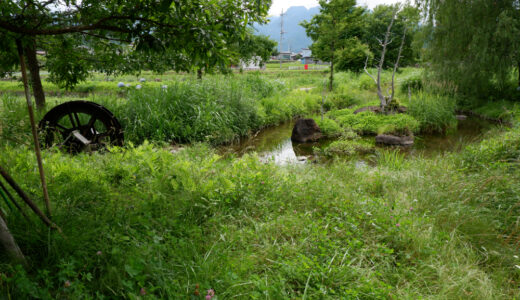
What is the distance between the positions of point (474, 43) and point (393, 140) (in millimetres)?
6403

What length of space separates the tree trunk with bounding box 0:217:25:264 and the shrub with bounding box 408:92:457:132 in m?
10.9

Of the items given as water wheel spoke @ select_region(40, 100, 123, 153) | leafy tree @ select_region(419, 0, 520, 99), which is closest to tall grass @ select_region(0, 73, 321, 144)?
water wheel spoke @ select_region(40, 100, 123, 153)

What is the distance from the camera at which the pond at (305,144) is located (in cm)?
750

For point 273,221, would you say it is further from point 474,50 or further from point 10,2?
point 474,50

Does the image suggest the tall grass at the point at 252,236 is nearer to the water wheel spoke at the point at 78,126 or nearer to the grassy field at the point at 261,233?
the grassy field at the point at 261,233

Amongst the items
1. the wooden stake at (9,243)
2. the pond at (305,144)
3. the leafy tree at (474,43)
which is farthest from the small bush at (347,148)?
the leafy tree at (474,43)

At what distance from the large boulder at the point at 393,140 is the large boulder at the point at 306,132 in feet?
5.66

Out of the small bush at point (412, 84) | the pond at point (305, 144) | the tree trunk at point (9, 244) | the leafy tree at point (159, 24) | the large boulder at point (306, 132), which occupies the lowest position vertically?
the pond at point (305, 144)

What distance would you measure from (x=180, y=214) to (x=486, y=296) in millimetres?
2510

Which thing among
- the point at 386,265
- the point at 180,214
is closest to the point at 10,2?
the point at 180,214

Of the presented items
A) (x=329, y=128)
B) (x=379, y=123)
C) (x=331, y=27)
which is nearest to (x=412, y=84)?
(x=331, y=27)

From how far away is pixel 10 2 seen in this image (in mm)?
2406

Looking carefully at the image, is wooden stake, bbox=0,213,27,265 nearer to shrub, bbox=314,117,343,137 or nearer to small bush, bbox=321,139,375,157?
small bush, bbox=321,139,375,157

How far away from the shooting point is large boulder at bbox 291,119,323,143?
8898mm
